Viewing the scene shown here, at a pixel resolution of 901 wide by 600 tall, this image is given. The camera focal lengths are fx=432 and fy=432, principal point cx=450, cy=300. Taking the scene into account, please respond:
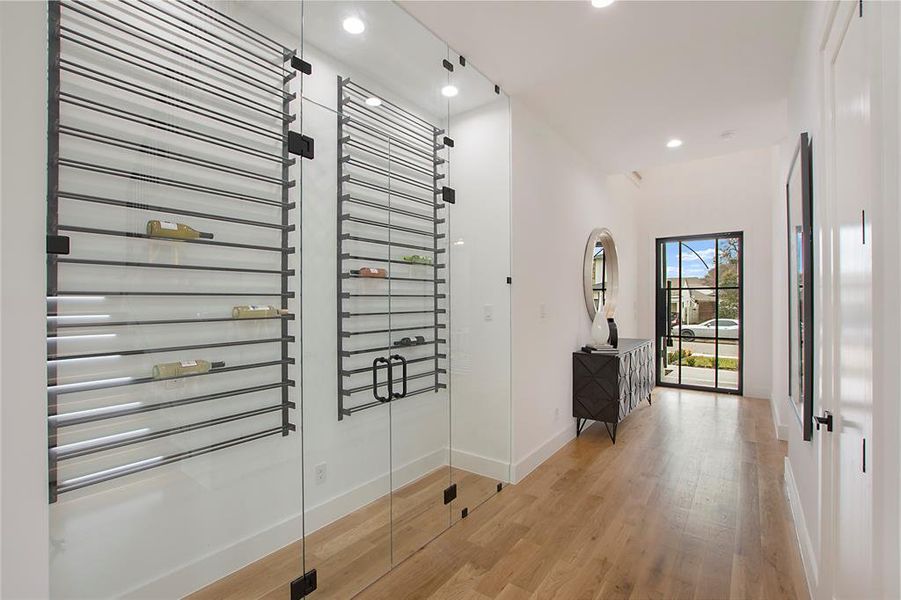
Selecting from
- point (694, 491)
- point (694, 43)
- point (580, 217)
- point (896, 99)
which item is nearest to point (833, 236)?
point (896, 99)

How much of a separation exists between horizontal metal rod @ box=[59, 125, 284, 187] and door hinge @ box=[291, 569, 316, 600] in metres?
1.67

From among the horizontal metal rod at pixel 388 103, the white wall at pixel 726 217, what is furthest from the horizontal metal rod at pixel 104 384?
the white wall at pixel 726 217

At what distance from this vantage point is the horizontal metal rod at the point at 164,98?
1334 mm

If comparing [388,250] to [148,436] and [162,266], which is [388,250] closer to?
[162,266]

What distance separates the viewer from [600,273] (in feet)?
17.4

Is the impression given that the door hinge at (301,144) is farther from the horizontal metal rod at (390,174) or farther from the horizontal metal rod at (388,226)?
the horizontal metal rod at (388,226)

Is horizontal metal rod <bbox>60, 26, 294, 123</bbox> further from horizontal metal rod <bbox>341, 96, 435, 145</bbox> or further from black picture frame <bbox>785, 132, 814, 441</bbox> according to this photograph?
black picture frame <bbox>785, 132, 814, 441</bbox>

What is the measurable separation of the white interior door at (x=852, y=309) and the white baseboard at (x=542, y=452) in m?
1.96

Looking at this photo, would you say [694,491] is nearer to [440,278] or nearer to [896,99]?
[440,278]

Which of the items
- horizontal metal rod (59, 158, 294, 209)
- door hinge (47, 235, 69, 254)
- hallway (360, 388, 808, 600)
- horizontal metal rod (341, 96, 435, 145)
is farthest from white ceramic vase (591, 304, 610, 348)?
door hinge (47, 235, 69, 254)

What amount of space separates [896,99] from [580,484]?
296 centimetres

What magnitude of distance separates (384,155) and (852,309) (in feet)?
6.56

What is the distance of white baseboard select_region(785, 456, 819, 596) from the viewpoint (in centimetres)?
199

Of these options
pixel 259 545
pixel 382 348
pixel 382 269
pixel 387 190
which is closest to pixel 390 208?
pixel 387 190
